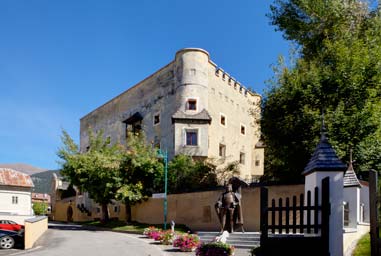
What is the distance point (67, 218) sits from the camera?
5281cm

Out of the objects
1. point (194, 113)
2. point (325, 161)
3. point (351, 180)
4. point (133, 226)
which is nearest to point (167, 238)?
point (351, 180)

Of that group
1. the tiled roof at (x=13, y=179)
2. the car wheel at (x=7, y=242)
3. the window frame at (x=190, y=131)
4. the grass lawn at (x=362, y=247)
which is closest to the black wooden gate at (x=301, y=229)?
the grass lawn at (x=362, y=247)

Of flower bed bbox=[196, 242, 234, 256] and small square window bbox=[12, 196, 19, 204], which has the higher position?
flower bed bbox=[196, 242, 234, 256]

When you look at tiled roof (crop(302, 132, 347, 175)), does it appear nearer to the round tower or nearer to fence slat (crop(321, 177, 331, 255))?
fence slat (crop(321, 177, 331, 255))

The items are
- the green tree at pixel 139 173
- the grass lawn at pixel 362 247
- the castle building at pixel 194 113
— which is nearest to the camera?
the grass lawn at pixel 362 247

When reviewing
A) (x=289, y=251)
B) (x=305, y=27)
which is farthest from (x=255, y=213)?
(x=289, y=251)

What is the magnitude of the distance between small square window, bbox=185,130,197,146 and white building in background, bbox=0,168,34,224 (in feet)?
54.6

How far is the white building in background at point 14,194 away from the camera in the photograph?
40.1m

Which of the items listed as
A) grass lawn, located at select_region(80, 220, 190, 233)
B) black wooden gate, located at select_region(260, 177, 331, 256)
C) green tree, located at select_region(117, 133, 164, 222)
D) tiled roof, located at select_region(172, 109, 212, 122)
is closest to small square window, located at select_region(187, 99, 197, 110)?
tiled roof, located at select_region(172, 109, 212, 122)

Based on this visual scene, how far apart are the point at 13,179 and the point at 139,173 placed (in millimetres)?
17154

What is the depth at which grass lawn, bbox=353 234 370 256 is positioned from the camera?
11.3 m

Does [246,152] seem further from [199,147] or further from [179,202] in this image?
[179,202]

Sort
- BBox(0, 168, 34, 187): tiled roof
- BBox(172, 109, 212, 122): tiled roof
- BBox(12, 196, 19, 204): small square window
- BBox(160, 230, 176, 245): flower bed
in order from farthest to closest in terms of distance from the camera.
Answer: BBox(12, 196, 19, 204): small square window < BBox(0, 168, 34, 187): tiled roof < BBox(172, 109, 212, 122): tiled roof < BBox(160, 230, 176, 245): flower bed

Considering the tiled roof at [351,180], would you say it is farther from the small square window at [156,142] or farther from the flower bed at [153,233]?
the small square window at [156,142]
